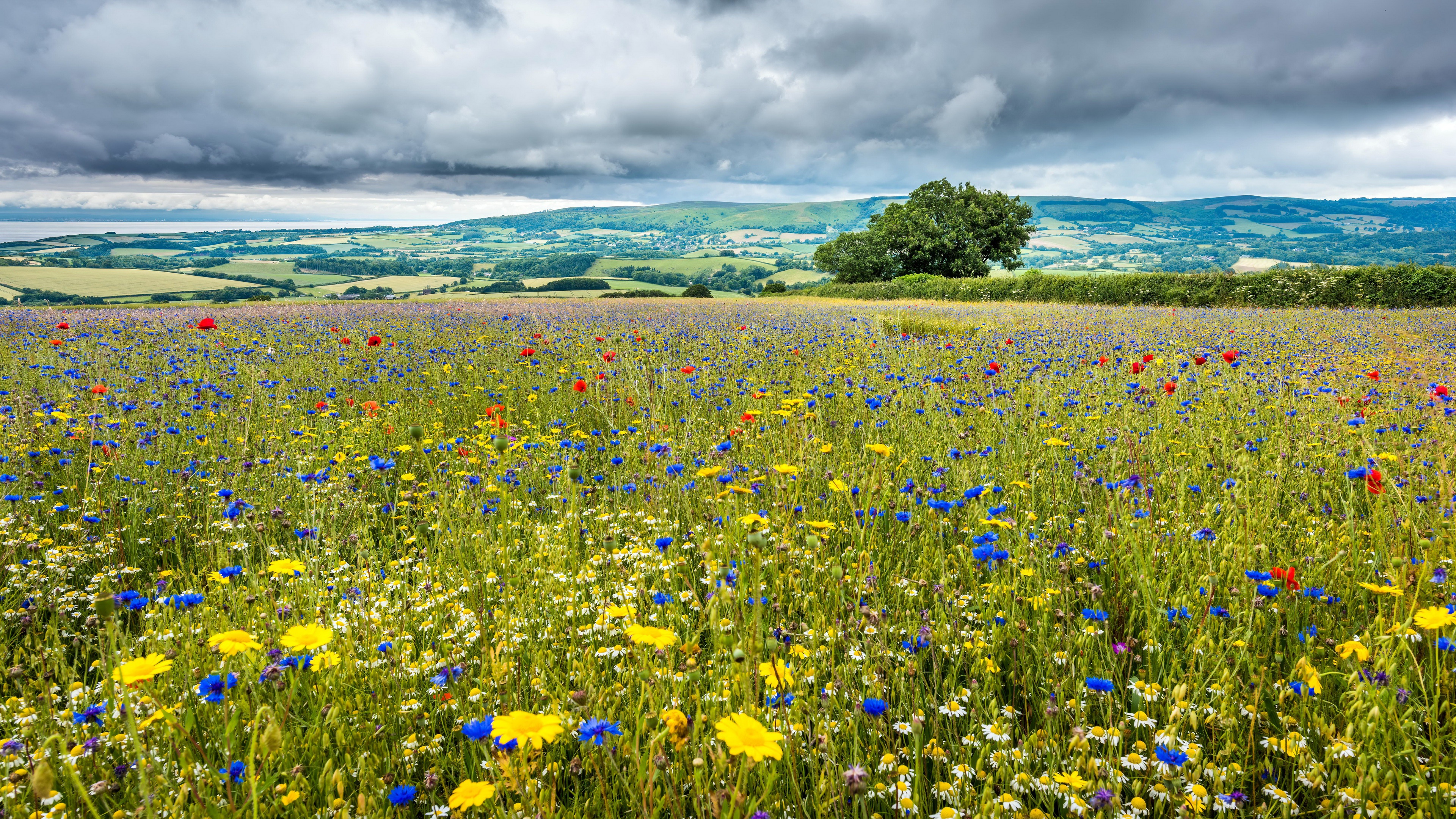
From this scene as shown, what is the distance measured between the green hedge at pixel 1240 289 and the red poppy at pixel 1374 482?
23.8m

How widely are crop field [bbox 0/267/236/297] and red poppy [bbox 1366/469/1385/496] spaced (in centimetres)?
4155

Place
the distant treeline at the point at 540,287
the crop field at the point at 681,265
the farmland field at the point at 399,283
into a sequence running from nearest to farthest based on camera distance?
the farmland field at the point at 399,283, the distant treeline at the point at 540,287, the crop field at the point at 681,265

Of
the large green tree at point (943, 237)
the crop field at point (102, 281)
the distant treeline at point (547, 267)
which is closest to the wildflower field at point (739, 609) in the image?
the crop field at point (102, 281)

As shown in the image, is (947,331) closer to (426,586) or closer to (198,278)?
(426,586)

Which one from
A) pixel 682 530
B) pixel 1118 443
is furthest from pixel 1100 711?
pixel 1118 443

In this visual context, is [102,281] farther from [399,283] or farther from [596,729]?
[596,729]

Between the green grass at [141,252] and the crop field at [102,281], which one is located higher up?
the green grass at [141,252]

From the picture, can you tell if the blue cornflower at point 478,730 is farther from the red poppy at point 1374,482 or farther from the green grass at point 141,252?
the green grass at point 141,252

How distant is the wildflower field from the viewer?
5.20ft

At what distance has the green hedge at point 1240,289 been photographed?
1912cm

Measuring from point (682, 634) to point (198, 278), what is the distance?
5874 cm

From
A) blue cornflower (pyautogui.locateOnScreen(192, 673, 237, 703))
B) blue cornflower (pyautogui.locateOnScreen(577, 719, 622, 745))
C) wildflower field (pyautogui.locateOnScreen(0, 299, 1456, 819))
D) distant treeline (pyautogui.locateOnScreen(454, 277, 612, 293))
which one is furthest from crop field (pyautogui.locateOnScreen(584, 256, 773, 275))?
blue cornflower (pyautogui.locateOnScreen(577, 719, 622, 745))

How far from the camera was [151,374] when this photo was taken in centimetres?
647

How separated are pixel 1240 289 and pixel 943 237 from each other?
29.0 m
